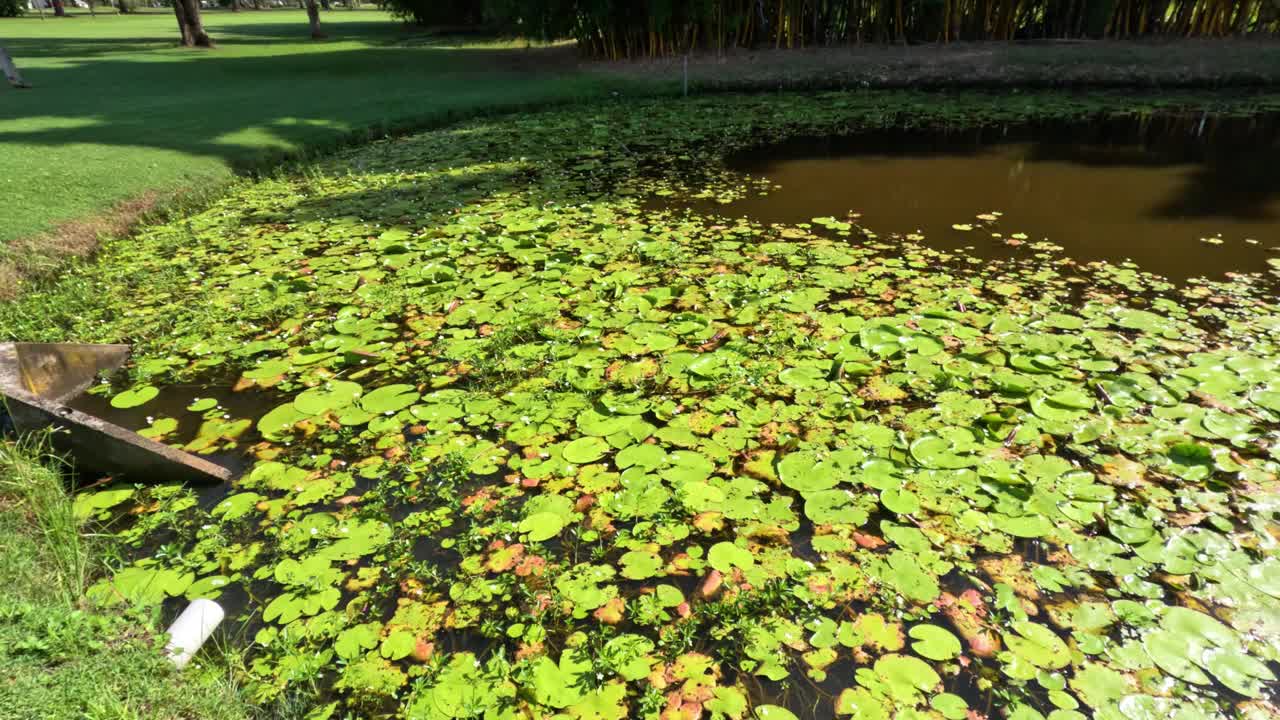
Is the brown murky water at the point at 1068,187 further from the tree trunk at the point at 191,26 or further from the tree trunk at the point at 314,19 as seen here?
the tree trunk at the point at 314,19

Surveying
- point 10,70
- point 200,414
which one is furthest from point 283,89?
point 200,414

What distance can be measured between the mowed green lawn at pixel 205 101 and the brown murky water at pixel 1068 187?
5785 mm

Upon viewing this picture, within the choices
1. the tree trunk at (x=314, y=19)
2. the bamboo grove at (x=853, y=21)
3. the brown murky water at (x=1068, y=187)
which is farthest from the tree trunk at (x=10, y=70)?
the tree trunk at (x=314, y=19)

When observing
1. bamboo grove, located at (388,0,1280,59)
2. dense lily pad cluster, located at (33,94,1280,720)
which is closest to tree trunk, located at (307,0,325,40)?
bamboo grove, located at (388,0,1280,59)

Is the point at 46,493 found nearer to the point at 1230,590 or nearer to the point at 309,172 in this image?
the point at 1230,590

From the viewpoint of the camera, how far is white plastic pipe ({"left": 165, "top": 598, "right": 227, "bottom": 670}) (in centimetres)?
187

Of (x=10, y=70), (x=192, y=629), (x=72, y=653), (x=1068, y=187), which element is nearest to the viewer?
(x=72, y=653)

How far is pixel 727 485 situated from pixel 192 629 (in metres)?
1.90

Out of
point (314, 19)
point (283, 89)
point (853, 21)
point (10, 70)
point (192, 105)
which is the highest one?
point (314, 19)

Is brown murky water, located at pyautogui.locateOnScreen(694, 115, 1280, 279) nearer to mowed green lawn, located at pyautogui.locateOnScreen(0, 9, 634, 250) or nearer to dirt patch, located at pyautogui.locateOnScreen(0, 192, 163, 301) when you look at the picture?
dirt patch, located at pyautogui.locateOnScreen(0, 192, 163, 301)

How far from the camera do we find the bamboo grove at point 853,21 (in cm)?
1286

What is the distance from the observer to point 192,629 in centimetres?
192

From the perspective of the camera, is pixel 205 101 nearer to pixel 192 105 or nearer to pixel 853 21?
pixel 192 105

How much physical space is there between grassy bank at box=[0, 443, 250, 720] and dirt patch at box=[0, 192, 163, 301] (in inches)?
135
